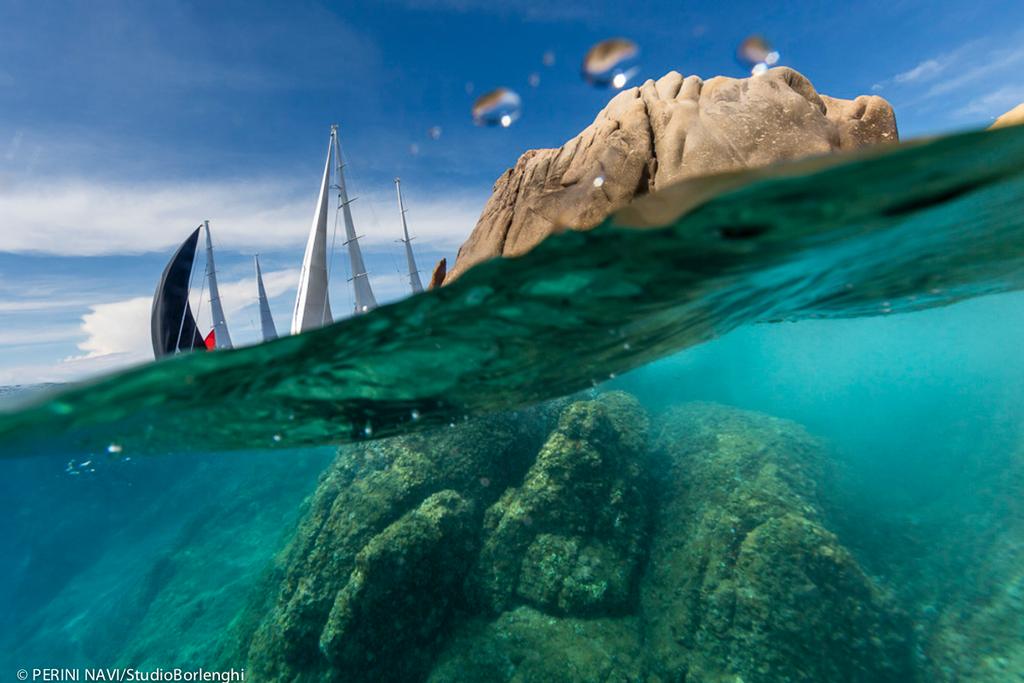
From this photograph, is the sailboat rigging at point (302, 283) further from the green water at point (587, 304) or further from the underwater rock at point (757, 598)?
the underwater rock at point (757, 598)

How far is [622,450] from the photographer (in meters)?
15.2

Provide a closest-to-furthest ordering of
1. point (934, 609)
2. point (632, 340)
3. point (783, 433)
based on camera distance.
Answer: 1. point (632, 340)
2. point (934, 609)
3. point (783, 433)

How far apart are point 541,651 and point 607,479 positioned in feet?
17.4

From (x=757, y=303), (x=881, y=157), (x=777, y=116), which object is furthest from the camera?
(x=757, y=303)

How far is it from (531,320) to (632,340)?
2.37 meters

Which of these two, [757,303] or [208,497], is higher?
[757,303]

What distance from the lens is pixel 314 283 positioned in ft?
56.7

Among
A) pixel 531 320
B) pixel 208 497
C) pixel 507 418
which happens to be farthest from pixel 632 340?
pixel 208 497

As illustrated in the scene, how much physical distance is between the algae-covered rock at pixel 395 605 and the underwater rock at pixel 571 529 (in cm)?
122

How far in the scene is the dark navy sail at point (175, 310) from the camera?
15484 mm

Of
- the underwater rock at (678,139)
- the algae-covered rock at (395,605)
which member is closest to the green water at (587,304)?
the underwater rock at (678,139)

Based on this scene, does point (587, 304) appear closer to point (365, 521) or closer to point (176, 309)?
point (365, 521)

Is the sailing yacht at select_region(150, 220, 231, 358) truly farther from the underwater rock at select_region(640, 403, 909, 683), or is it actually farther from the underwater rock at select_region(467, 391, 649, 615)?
the underwater rock at select_region(640, 403, 909, 683)

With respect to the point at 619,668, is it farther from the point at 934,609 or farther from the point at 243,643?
the point at 243,643
